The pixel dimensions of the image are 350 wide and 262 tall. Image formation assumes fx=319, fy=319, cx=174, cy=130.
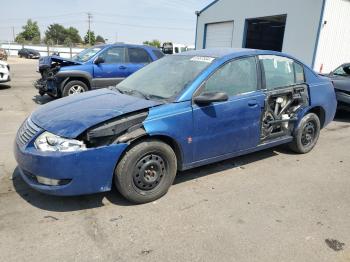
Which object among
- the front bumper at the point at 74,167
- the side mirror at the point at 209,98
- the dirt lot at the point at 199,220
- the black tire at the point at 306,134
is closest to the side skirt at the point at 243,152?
the black tire at the point at 306,134

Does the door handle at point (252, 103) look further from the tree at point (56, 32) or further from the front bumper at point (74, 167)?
the tree at point (56, 32)

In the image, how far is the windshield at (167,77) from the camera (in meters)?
3.86

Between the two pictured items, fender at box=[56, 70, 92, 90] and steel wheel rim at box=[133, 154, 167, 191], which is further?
fender at box=[56, 70, 92, 90]

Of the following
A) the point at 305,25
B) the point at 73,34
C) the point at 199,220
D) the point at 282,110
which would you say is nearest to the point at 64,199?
the point at 199,220

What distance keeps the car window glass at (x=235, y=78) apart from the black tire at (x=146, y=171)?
97 centimetres

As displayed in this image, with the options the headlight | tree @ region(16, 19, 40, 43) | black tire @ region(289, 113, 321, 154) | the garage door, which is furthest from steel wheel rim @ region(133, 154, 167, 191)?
tree @ region(16, 19, 40, 43)

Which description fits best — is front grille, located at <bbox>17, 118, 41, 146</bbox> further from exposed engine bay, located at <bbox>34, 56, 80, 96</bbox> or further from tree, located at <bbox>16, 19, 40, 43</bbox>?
tree, located at <bbox>16, 19, 40, 43</bbox>

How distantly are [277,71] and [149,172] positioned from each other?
8.33 feet

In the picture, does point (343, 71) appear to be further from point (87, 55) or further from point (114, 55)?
point (87, 55)

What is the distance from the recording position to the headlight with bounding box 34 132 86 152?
121 inches

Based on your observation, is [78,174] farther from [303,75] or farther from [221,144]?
[303,75]

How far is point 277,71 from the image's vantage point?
4.70m

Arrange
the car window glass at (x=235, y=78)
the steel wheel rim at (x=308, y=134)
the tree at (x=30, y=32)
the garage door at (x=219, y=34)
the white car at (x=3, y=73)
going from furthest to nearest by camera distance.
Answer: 1. the tree at (x=30, y=32)
2. the garage door at (x=219, y=34)
3. the white car at (x=3, y=73)
4. the steel wheel rim at (x=308, y=134)
5. the car window glass at (x=235, y=78)

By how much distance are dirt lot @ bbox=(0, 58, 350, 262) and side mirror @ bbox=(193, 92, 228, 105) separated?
1080 mm
